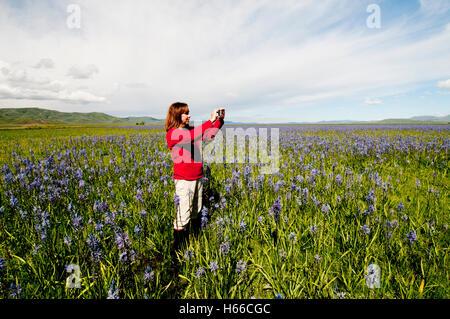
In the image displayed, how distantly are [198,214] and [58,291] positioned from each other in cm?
182

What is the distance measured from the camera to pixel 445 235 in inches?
104

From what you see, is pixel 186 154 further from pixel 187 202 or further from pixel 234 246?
pixel 234 246

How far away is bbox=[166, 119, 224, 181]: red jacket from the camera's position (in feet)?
9.68

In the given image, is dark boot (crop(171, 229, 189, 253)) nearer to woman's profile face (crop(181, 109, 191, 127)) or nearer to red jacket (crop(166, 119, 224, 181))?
red jacket (crop(166, 119, 224, 181))

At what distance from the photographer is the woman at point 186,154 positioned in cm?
289

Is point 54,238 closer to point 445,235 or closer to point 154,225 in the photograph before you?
point 154,225

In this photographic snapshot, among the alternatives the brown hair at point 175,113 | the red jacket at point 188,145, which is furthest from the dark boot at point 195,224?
the brown hair at point 175,113

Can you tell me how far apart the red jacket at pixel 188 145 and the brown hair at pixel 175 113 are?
11cm

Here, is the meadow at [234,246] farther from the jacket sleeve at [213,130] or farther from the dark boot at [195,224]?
the jacket sleeve at [213,130]

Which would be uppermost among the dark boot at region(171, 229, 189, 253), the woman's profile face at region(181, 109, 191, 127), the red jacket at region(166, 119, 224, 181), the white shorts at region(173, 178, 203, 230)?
the woman's profile face at region(181, 109, 191, 127)

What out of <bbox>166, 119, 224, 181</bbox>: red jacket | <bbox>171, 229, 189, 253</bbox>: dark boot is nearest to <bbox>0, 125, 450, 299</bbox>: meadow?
<bbox>171, 229, 189, 253</bbox>: dark boot

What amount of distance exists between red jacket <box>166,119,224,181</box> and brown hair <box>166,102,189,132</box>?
0.11 m
